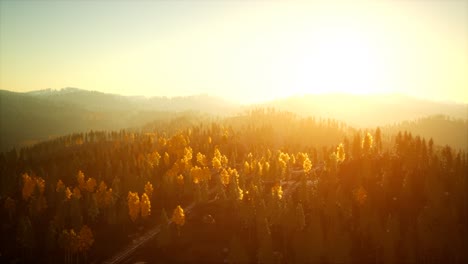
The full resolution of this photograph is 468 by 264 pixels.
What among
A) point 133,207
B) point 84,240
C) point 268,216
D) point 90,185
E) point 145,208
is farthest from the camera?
point 90,185

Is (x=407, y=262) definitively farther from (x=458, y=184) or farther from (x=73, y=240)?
(x=73, y=240)

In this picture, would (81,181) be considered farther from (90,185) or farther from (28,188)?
(28,188)

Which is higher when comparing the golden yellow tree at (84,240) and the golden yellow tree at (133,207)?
the golden yellow tree at (133,207)

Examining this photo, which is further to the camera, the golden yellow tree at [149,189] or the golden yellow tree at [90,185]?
the golden yellow tree at [90,185]

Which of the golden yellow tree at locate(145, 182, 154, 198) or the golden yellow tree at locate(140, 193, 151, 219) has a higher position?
the golden yellow tree at locate(145, 182, 154, 198)

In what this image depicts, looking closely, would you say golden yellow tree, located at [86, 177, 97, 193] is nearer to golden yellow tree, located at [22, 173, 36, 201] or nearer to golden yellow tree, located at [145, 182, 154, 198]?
golden yellow tree, located at [22, 173, 36, 201]

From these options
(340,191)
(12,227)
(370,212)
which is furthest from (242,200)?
(12,227)

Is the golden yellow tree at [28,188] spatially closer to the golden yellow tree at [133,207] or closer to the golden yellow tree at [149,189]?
the golden yellow tree at [149,189]


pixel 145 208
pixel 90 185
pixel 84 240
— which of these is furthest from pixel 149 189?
pixel 84 240

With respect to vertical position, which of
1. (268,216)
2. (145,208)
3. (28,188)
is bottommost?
(145,208)

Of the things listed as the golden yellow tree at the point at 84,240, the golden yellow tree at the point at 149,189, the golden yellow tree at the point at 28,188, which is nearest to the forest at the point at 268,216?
the golden yellow tree at the point at 84,240

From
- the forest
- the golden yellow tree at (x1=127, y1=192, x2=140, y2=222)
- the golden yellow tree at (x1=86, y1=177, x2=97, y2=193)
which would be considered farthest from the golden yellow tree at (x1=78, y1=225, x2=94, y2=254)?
the golden yellow tree at (x1=86, y1=177, x2=97, y2=193)

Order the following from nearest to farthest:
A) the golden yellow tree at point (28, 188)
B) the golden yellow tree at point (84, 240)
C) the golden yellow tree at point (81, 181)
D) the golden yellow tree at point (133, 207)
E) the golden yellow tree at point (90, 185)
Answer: the golden yellow tree at point (84, 240), the golden yellow tree at point (133, 207), the golden yellow tree at point (90, 185), the golden yellow tree at point (28, 188), the golden yellow tree at point (81, 181)
